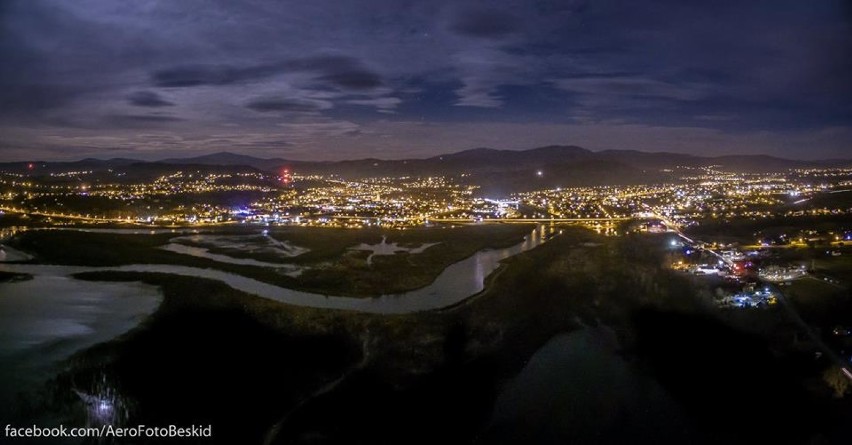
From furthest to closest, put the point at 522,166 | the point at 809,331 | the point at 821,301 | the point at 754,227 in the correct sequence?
the point at 522,166 → the point at 754,227 → the point at 821,301 → the point at 809,331

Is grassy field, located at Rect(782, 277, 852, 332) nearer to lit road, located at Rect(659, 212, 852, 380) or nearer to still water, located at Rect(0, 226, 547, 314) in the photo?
→ lit road, located at Rect(659, 212, 852, 380)

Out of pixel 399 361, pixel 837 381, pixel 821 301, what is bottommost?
pixel 837 381

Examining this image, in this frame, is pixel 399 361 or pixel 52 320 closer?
pixel 399 361

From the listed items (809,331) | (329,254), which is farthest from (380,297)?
(809,331)

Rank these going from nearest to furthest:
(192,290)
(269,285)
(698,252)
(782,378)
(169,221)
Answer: (782,378) < (192,290) < (269,285) < (698,252) < (169,221)

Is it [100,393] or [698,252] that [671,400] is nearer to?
[100,393]

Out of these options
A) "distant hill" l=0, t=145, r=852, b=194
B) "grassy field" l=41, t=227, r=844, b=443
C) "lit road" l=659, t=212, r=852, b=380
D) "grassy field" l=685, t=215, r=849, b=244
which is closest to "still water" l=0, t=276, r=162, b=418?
"grassy field" l=41, t=227, r=844, b=443

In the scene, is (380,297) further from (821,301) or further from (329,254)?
(821,301)

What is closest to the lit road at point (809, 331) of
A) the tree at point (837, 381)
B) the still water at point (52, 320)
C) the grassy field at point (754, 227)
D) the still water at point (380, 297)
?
the tree at point (837, 381)

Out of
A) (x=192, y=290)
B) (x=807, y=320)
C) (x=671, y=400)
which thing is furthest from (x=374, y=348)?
(x=807, y=320)
